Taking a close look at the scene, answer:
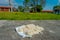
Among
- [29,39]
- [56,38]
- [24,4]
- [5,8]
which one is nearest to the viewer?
[29,39]

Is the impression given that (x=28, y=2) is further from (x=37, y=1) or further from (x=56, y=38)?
(x=56, y=38)

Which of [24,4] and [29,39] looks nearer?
[29,39]

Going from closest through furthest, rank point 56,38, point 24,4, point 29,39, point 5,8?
point 29,39
point 56,38
point 5,8
point 24,4

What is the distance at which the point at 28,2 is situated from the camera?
118 ft

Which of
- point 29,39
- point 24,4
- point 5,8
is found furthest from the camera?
point 24,4

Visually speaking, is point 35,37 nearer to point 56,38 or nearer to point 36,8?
point 56,38

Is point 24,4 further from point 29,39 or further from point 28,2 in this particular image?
point 29,39

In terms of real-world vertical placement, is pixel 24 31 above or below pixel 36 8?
above

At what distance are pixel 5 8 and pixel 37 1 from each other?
8.20m

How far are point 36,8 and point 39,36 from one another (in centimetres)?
2943

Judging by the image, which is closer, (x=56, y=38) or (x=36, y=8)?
(x=56, y=38)

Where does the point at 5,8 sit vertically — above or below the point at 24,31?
below

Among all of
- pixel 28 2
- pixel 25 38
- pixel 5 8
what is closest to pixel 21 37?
pixel 25 38

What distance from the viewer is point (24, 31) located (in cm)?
581
